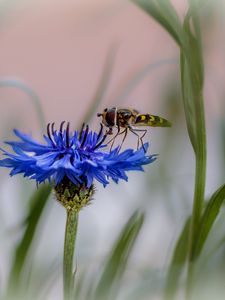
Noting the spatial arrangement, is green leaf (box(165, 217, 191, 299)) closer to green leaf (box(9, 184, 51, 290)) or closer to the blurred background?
the blurred background

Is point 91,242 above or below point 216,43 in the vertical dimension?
below

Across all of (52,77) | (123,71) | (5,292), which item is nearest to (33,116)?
(52,77)

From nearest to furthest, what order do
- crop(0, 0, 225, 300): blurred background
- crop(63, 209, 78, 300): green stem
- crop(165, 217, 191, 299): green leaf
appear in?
crop(63, 209, 78, 300): green stem < crop(165, 217, 191, 299): green leaf < crop(0, 0, 225, 300): blurred background

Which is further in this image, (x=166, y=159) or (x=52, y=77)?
(x=52, y=77)

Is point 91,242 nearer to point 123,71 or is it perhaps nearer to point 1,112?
point 1,112

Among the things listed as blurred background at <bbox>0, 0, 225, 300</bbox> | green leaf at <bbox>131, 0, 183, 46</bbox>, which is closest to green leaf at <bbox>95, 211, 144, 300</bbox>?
blurred background at <bbox>0, 0, 225, 300</bbox>

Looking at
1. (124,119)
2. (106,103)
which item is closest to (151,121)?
(124,119)

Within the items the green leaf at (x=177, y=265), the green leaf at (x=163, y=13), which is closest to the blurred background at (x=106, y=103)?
the green leaf at (x=177, y=265)
